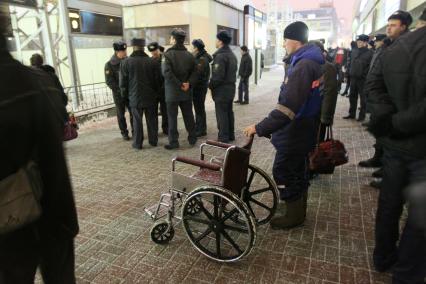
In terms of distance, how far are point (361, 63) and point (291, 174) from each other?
16.6ft

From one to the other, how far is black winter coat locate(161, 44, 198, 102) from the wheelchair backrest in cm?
315

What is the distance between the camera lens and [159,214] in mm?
3164

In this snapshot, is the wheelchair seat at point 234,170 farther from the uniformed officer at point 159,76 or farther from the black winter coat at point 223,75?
the uniformed officer at point 159,76

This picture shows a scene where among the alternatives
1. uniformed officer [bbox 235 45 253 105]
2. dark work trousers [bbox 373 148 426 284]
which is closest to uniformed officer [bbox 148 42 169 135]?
uniformed officer [bbox 235 45 253 105]

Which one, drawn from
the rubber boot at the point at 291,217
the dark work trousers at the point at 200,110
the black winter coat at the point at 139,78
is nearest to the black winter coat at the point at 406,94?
the rubber boot at the point at 291,217

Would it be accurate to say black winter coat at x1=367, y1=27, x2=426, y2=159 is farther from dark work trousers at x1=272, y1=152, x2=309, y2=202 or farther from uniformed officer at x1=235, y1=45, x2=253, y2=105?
uniformed officer at x1=235, y1=45, x2=253, y2=105

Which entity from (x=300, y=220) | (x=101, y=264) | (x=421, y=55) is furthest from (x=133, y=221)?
(x=421, y=55)

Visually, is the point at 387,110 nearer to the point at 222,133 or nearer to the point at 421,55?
the point at 421,55

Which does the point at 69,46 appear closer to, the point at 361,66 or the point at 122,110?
the point at 122,110

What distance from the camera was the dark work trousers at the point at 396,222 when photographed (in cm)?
195

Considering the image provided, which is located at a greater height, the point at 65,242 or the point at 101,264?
the point at 65,242

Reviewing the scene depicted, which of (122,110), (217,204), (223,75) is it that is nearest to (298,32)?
(217,204)

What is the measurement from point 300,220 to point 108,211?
79.4 inches

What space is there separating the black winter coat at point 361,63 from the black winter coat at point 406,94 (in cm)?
529
